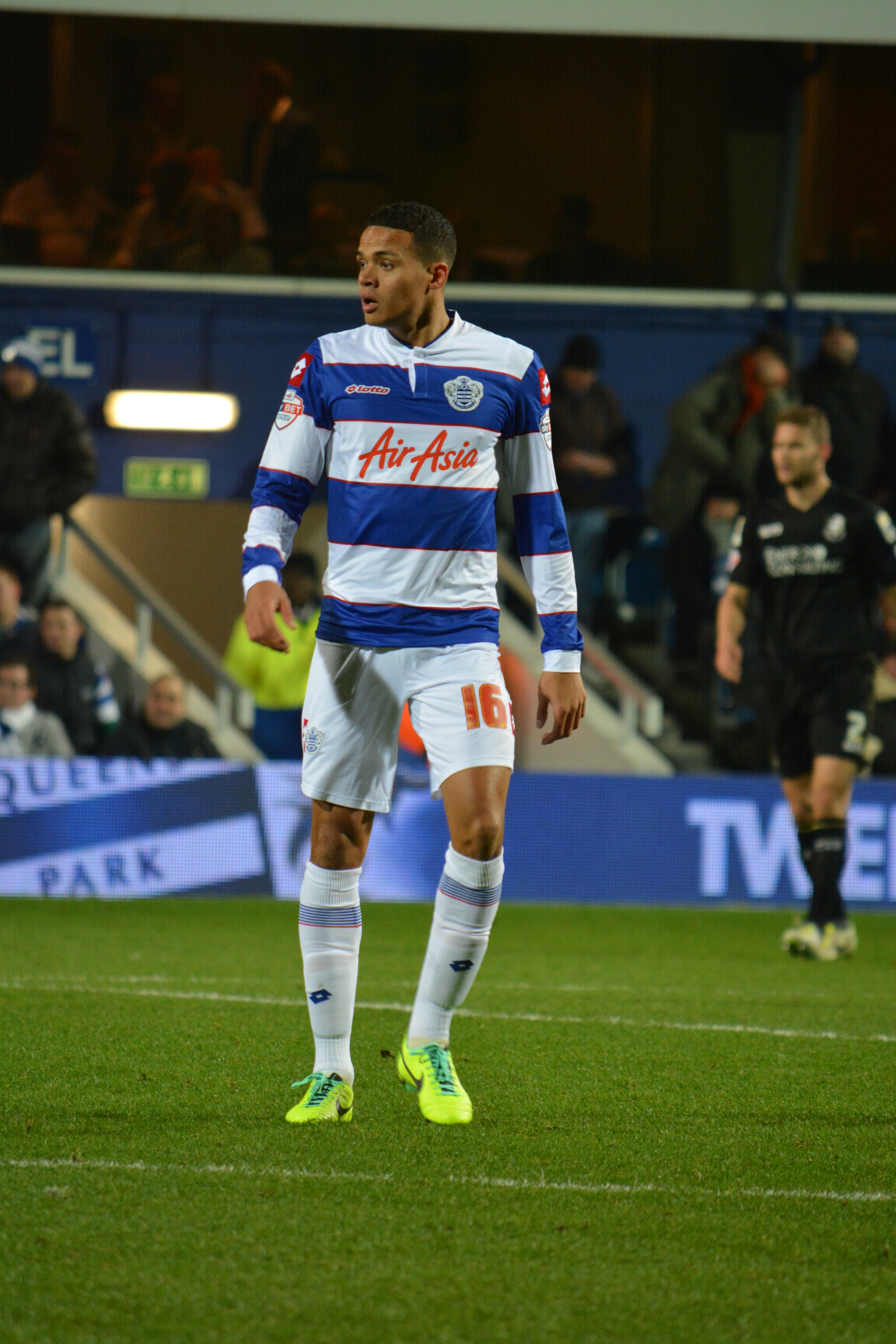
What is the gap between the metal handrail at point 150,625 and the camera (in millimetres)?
11742

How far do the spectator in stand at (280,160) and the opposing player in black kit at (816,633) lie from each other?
6578mm

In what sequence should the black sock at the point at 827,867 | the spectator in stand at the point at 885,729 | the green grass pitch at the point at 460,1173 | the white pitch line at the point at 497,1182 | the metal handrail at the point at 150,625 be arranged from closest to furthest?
the green grass pitch at the point at 460,1173 < the white pitch line at the point at 497,1182 < the black sock at the point at 827,867 < the spectator in stand at the point at 885,729 < the metal handrail at the point at 150,625

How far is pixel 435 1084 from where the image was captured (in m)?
3.85

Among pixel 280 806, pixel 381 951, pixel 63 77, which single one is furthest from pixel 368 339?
pixel 63 77

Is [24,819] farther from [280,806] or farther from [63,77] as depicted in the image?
[63,77]

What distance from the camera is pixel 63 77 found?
13680mm

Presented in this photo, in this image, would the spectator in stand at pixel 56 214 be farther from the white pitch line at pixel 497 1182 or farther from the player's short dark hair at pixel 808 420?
the white pitch line at pixel 497 1182

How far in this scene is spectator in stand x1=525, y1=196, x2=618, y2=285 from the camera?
1341cm

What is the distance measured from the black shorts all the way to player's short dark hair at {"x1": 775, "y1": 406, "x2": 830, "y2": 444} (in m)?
1.02

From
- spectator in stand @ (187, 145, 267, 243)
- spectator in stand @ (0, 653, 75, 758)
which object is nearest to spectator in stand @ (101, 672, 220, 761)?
spectator in stand @ (0, 653, 75, 758)

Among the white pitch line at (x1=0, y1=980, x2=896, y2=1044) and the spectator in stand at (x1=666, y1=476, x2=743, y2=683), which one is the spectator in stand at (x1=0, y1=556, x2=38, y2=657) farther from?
the white pitch line at (x1=0, y1=980, x2=896, y2=1044)

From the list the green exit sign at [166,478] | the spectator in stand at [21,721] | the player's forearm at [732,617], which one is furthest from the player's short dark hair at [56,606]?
the player's forearm at [732,617]

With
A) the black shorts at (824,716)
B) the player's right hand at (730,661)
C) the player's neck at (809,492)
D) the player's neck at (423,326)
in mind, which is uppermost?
the player's neck at (423,326)

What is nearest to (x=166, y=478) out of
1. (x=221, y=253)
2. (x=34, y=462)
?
(x=221, y=253)
